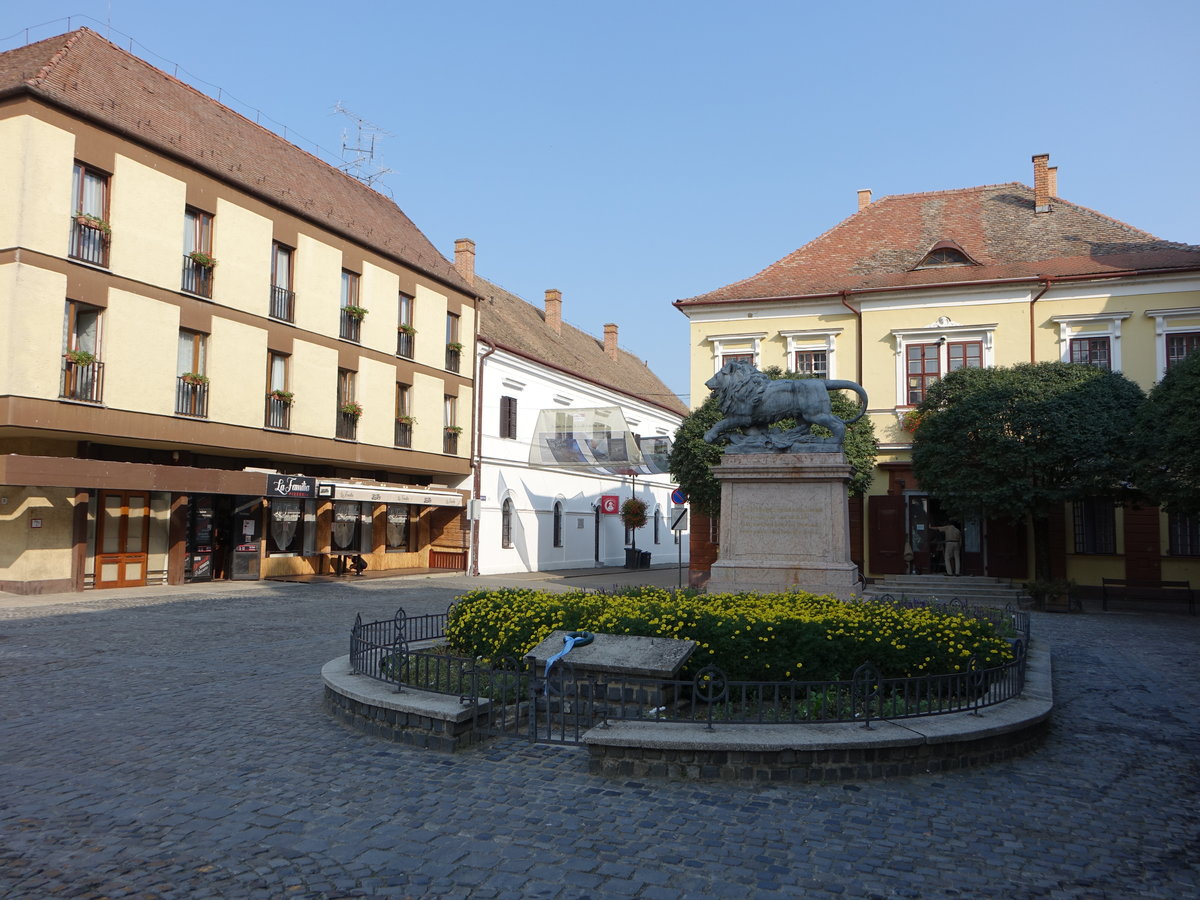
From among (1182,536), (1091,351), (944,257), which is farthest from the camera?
(944,257)

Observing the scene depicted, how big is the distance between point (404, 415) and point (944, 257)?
62.4 ft

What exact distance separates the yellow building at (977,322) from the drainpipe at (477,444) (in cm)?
833

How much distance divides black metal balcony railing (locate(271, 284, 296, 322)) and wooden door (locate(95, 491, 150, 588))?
246 inches

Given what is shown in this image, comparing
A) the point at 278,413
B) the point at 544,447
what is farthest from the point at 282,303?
the point at 544,447

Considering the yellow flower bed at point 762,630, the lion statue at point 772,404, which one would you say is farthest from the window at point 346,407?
the yellow flower bed at point 762,630

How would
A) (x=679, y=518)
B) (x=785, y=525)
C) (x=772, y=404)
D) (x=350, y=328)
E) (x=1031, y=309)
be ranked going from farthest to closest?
1. (x=350, y=328)
2. (x=1031, y=309)
3. (x=679, y=518)
4. (x=772, y=404)
5. (x=785, y=525)

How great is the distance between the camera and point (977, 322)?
2762cm

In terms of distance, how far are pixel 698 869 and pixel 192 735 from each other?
5.18 m

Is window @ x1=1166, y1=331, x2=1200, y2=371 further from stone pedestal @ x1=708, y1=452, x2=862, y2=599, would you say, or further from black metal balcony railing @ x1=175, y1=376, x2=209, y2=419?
black metal balcony railing @ x1=175, y1=376, x2=209, y2=419

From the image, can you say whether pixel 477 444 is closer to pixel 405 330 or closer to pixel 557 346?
pixel 405 330

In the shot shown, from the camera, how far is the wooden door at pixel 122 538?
878 inches

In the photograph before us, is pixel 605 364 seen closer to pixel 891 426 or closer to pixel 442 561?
pixel 442 561

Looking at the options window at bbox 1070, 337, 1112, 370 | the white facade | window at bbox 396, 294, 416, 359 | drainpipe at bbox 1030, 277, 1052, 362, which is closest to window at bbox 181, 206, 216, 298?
window at bbox 396, 294, 416, 359

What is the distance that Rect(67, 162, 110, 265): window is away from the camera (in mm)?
19844
